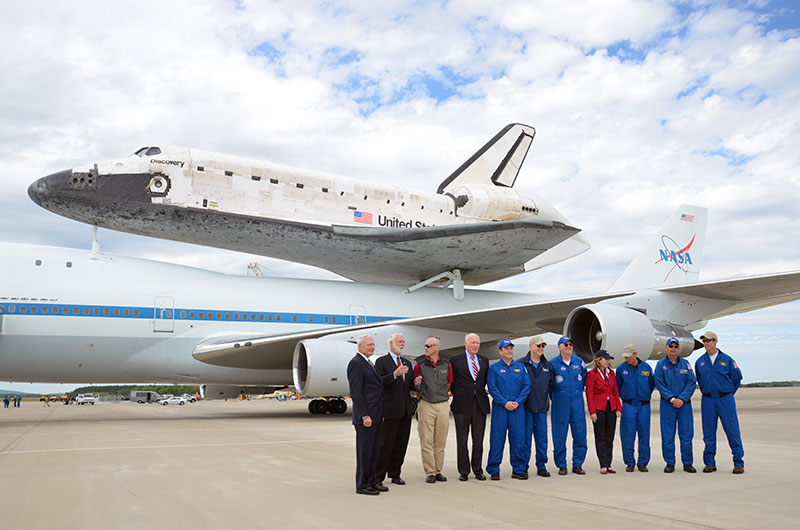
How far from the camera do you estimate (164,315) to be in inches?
492

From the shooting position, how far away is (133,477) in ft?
17.7

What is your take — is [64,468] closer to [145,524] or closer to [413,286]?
[145,524]

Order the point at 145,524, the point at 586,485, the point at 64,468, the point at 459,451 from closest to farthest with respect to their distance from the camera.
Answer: the point at 145,524
the point at 586,485
the point at 459,451
the point at 64,468

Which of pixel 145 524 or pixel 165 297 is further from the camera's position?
pixel 165 297

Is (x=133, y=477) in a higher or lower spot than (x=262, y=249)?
lower

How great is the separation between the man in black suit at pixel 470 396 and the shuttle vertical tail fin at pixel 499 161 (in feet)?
37.0

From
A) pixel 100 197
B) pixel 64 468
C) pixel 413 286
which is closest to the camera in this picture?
pixel 64 468

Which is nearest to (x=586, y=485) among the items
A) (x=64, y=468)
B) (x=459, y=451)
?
(x=459, y=451)

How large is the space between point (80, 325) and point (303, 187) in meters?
5.33

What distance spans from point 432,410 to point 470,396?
41 cm

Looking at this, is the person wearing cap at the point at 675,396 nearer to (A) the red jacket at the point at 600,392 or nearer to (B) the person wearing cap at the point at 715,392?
(B) the person wearing cap at the point at 715,392

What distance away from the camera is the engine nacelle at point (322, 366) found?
11.4m

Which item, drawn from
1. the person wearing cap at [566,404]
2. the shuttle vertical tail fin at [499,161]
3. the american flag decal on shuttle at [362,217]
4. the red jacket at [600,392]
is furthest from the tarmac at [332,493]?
the shuttle vertical tail fin at [499,161]

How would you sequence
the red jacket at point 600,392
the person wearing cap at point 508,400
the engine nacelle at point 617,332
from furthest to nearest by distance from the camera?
1. the engine nacelle at point 617,332
2. the red jacket at point 600,392
3. the person wearing cap at point 508,400
